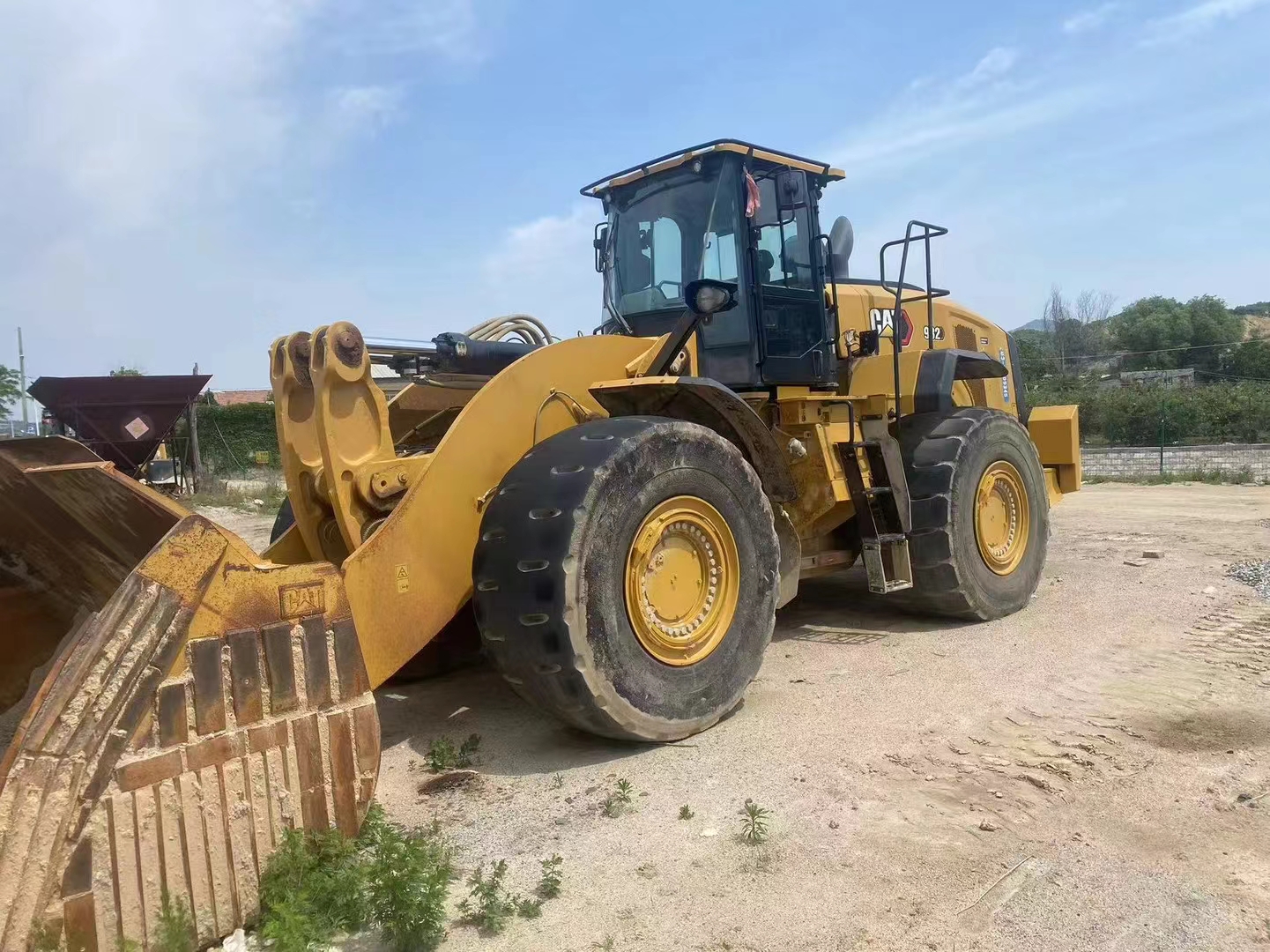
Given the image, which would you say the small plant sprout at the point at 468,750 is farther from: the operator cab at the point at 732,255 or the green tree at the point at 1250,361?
the green tree at the point at 1250,361

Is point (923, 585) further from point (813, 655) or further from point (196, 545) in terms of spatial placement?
point (196, 545)

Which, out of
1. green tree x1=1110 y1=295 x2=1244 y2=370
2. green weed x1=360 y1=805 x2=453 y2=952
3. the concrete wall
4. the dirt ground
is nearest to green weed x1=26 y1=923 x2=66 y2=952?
green weed x1=360 y1=805 x2=453 y2=952

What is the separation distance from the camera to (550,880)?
9.37 ft

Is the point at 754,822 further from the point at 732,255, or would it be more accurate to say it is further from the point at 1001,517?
the point at 1001,517

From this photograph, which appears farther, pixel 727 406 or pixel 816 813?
pixel 727 406

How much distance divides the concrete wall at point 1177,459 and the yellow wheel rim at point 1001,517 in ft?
46.1

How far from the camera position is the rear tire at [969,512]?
6.12 metres

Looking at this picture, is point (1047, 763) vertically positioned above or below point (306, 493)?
below

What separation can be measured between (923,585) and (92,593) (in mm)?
4625

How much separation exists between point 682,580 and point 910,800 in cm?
128

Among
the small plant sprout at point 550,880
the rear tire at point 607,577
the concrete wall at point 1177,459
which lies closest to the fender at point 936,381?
the rear tire at point 607,577

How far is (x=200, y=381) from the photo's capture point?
15.9m

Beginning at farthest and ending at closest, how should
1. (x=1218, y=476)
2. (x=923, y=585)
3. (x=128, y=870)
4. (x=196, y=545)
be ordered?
(x=1218, y=476), (x=923, y=585), (x=196, y=545), (x=128, y=870)

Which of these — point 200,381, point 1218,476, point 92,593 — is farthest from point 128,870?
point 1218,476
